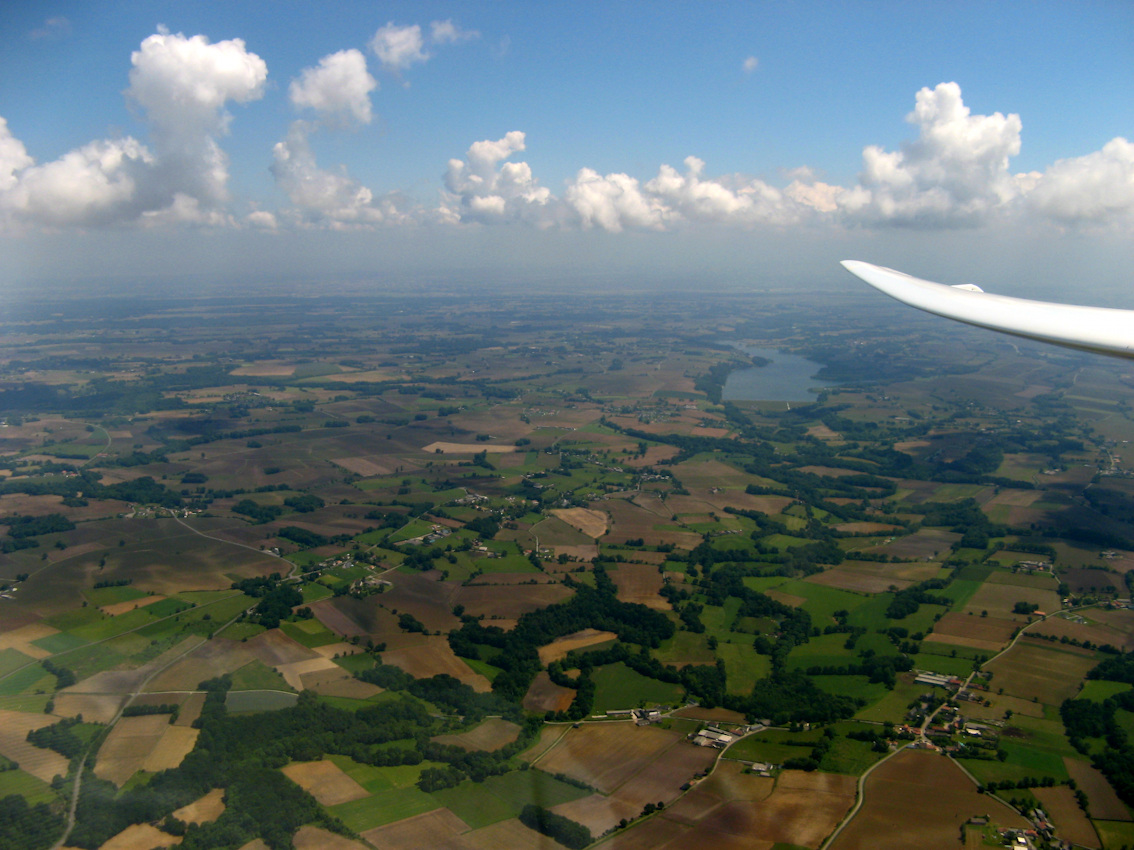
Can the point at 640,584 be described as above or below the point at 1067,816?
above

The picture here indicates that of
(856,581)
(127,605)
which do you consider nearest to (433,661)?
(127,605)

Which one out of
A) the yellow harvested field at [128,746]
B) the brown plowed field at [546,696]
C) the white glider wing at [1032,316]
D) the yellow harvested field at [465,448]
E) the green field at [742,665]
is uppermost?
the white glider wing at [1032,316]

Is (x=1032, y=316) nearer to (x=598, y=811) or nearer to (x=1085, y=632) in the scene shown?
(x=598, y=811)

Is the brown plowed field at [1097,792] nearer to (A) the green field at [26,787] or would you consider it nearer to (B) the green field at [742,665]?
(B) the green field at [742,665]

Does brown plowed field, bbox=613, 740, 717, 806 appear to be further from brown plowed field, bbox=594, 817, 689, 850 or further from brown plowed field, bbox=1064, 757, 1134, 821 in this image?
brown plowed field, bbox=1064, 757, 1134, 821

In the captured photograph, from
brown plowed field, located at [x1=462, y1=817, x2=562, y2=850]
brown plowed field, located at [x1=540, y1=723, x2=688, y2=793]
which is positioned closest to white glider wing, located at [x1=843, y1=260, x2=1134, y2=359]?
brown plowed field, located at [x1=462, y1=817, x2=562, y2=850]

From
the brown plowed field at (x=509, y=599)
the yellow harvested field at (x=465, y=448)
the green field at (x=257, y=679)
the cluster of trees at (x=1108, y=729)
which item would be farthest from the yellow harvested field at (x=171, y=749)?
the yellow harvested field at (x=465, y=448)
